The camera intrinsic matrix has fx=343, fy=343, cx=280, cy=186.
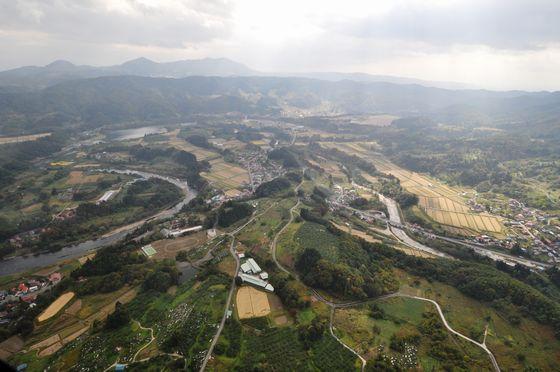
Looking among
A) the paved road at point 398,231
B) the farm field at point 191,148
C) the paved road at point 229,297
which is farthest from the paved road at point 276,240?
the farm field at point 191,148

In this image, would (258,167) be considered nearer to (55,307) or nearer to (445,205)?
(445,205)

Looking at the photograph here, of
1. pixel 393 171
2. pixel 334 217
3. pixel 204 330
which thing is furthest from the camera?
pixel 393 171

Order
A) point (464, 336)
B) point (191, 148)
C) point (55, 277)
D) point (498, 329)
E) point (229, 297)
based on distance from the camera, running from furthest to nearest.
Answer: point (191, 148) < point (55, 277) < point (229, 297) < point (498, 329) < point (464, 336)

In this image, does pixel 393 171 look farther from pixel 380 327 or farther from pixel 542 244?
pixel 380 327

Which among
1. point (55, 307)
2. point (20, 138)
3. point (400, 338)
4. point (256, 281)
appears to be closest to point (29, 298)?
point (55, 307)

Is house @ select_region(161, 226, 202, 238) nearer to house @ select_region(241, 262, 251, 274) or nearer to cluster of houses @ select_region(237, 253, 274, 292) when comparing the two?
cluster of houses @ select_region(237, 253, 274, 292)

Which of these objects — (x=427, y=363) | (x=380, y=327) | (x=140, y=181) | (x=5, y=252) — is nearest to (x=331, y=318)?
(x=380, y=327)
